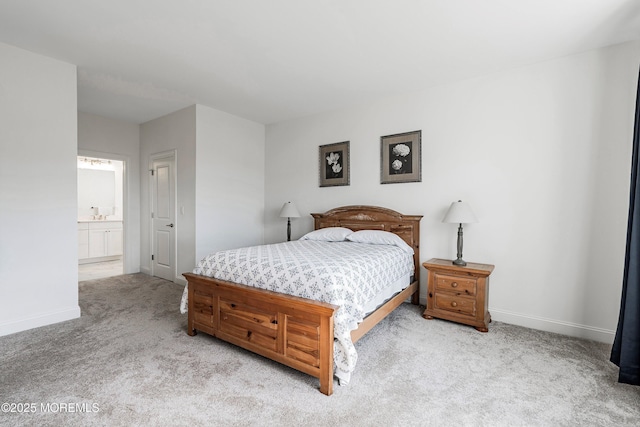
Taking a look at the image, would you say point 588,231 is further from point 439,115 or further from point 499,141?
point 439,115

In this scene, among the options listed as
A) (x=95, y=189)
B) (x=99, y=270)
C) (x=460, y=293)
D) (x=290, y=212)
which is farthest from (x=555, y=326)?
(x=95, y=189)

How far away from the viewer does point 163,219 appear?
482cm

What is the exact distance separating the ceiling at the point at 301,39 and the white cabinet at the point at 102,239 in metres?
3.52

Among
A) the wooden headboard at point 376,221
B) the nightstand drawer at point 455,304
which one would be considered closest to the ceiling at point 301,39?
the wooden headboard at point 376,221

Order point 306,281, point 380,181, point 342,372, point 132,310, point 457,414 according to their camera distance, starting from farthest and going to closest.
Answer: point 380,181, point 132,310, point 306,281, point 342,372, point 457,414

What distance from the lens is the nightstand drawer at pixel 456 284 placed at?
9.53ft

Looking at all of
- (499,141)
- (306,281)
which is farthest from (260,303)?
(499,141)

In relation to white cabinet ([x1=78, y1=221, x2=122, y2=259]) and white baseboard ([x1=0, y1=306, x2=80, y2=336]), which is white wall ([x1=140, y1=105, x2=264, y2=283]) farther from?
white cabinet ([x1=78, y1=221, x2=122, y2=259])

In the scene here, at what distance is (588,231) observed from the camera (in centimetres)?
272

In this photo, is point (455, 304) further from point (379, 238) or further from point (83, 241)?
point (83, 241)

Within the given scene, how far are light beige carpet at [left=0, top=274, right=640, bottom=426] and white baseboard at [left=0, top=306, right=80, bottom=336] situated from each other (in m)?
0.11

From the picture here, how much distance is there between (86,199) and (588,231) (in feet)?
28.4

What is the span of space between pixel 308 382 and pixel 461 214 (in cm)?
216

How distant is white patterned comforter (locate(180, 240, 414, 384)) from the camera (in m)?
1.94
